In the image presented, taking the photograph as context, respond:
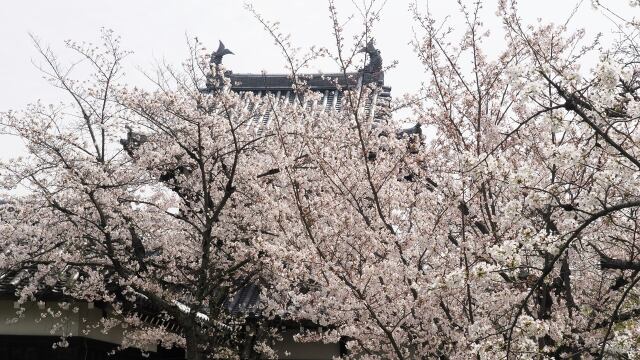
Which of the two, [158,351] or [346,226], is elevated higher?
[346,226]

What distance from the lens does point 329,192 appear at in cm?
790

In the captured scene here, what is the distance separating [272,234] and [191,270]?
2.05m

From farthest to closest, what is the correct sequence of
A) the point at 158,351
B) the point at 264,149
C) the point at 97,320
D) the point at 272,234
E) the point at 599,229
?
the point at 158,351 → the point at 97,320 → the point at 264,149 → the point at 272,234 → the point at 599,229

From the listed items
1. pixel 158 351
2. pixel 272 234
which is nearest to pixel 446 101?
pixel 272 234

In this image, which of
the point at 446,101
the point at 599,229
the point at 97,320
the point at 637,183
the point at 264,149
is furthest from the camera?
the point at 97,320

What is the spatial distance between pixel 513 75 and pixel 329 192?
4.28m

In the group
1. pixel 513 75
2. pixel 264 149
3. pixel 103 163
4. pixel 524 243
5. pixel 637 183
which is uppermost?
pixel 264 149

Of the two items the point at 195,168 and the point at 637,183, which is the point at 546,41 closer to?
the point at 637,183

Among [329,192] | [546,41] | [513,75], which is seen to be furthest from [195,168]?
[513,75]

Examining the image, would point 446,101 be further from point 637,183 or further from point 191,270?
point 191,270

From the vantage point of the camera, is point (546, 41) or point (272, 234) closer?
point (546, 41)

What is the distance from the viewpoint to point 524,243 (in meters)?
3.89

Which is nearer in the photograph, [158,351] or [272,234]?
[272,234]

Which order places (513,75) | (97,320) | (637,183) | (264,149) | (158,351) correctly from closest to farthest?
(513,75)
(637,183)
(264,149)
(97,320)
(158,351)
